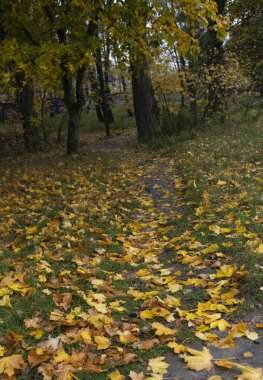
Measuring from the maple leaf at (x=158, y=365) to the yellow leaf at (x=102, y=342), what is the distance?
1.16ft

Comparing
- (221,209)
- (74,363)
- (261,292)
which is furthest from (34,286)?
(221,209)

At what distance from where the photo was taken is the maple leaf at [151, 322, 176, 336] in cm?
335

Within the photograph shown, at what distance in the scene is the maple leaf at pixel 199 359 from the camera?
9.68 feet

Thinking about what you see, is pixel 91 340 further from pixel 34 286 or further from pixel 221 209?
pixel 221 209

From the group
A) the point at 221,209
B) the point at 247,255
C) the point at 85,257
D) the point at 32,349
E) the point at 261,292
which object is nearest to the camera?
the point at 32,349

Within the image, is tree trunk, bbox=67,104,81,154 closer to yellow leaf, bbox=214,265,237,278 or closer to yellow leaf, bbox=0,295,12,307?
yellow leaf, bbox=214,265,237,278

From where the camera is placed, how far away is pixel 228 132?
1379cm

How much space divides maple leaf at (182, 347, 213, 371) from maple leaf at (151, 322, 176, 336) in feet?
0.91

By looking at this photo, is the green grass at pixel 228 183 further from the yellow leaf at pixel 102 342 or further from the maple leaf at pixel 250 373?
the yellow leaf at pixel 102 342

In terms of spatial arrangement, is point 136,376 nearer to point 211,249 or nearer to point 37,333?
point 37,333

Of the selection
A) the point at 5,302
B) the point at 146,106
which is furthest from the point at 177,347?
the point at 146,106

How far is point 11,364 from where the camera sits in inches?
112

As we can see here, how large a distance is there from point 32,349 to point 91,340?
1.49 ft

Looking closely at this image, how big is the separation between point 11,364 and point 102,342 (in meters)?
0.67
